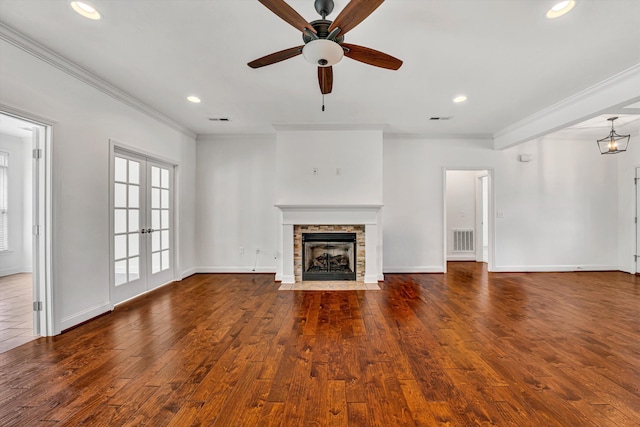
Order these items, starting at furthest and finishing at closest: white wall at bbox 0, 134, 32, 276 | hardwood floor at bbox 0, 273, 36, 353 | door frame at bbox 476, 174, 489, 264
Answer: door frame at bbox 476, 174, 489, 264 → white wall at bbox 0, 134, 32, 276 → hardwood floor at bbox 0, 273, 36, 353

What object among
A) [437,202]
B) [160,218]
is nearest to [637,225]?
[437,202]

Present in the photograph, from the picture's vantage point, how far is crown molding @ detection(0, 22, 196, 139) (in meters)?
2.35

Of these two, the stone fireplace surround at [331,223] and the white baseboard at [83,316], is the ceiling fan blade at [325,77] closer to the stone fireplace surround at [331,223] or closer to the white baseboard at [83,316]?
the stone fireplace surround at [331,223]

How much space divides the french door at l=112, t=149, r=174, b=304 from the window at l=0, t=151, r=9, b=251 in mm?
3201

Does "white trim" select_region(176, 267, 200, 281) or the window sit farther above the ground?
the window

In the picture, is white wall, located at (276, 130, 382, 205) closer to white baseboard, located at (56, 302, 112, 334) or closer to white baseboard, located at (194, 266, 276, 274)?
white baseboard, located at (194, 266, 276, 274)

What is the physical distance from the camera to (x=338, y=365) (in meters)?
2.21

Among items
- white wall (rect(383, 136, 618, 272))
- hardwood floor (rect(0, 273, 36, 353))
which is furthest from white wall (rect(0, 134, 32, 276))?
white wall (rect(383, 136, 618, 272))

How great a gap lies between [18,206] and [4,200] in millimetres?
213

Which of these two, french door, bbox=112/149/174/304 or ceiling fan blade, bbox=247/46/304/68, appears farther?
french door, bbox=112/149/174/304

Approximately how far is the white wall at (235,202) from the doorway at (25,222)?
2432 mm

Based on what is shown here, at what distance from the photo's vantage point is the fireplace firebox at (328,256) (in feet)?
16.0

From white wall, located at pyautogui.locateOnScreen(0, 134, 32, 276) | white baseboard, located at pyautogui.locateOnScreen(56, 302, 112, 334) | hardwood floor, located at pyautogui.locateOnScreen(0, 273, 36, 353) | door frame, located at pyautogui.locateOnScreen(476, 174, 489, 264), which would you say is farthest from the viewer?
door frame, located at pyautogui.locateOnScreen(476, 174, 489, 264)

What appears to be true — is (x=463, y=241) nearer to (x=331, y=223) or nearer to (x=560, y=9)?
(x=331, y=223)
